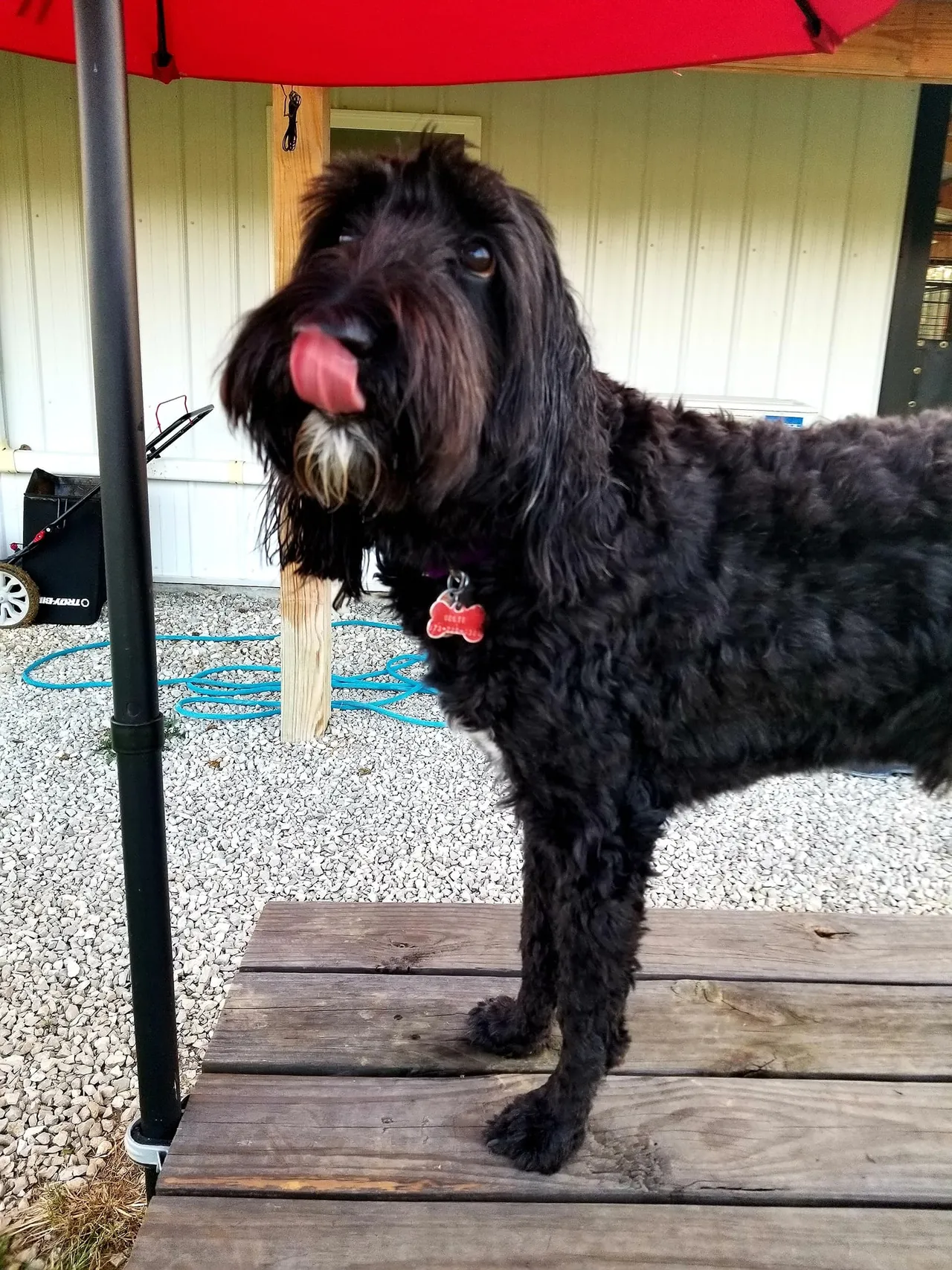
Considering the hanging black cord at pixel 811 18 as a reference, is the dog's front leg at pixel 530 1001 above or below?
below

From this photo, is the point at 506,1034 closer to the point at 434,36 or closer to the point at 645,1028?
the point at 645,1028

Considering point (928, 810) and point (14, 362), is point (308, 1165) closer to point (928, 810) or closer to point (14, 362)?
point (928, 810)

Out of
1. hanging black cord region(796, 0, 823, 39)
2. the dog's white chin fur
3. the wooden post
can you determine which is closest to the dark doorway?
the wooden post

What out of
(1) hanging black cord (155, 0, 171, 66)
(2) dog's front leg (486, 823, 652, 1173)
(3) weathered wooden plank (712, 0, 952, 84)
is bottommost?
(2) dog's front leg (486, 823, 652, 1173)

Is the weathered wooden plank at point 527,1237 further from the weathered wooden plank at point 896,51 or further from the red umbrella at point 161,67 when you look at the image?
the weathered wooden plank at point 896,51

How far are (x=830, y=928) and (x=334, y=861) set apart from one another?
1808mm

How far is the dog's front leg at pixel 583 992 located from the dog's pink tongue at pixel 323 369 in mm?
889

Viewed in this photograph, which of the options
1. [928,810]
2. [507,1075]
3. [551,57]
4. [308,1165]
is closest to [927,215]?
[928,810]

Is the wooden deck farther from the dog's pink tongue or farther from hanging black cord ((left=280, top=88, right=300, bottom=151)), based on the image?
hanging black cord ((left=280, top=88, right=300, bottom=151))

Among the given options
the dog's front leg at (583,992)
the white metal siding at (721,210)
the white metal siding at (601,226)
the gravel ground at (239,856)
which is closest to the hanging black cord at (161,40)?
the dog's front leg at (583,992)

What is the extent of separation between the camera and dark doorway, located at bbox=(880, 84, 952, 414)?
523cm

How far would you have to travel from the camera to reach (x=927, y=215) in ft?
17.5

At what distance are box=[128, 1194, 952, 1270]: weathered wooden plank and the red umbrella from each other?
0.32 metres

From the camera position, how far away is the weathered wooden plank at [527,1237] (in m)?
1.37
